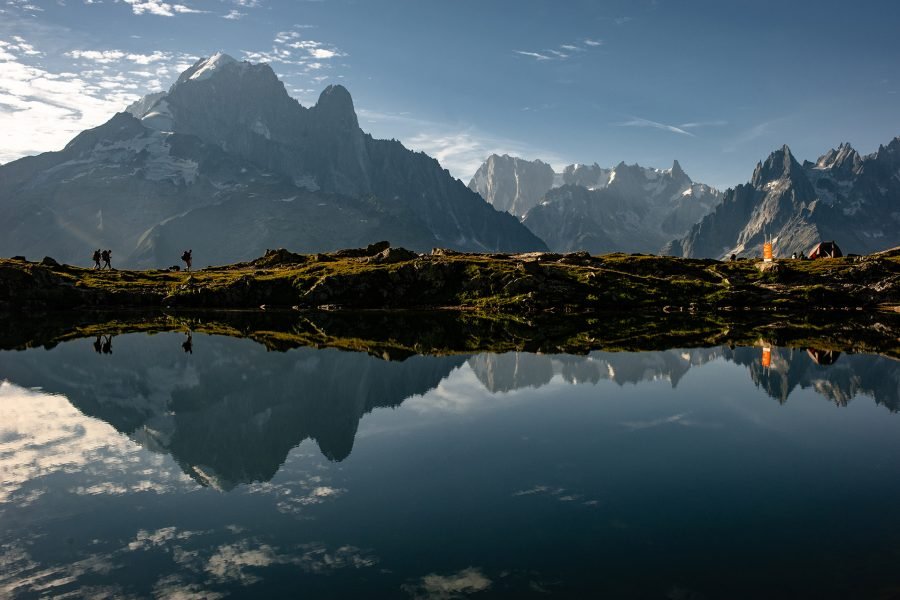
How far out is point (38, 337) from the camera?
9038 cm

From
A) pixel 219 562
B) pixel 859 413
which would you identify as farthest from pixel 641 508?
pixel 859 413

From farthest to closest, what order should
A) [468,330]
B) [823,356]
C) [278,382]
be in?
[468,330] → [823,356] → [278,382]

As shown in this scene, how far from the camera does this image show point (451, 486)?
103 feet

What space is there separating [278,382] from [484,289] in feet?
324

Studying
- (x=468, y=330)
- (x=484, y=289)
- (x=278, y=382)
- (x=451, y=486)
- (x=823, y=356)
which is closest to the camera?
(x=451, y=486)

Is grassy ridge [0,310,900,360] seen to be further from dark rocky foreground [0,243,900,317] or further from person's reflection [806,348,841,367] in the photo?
dark rocky foreground [0,243,900,317]

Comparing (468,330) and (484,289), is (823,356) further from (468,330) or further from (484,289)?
(484,289)

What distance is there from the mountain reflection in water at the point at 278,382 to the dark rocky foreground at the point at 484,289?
65467mm

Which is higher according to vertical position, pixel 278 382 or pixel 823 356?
pixel 823 356

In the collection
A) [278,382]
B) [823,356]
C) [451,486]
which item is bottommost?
[278,382]

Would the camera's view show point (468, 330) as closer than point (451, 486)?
No

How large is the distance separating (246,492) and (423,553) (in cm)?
1218

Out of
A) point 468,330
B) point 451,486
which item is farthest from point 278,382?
point 468,330

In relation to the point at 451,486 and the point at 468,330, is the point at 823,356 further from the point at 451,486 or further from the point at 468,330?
the point at 451,486
